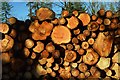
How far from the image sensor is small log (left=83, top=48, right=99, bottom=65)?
4074mm

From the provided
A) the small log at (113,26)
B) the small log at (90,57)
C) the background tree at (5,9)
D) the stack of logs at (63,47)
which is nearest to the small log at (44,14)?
the stack of logs at (63,47)

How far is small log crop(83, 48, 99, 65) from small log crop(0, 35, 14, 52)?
3.12 ft

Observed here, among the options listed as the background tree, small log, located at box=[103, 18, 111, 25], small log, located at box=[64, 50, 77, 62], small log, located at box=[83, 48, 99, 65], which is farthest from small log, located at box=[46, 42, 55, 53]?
the background tree

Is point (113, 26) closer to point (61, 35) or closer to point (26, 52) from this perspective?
point (61, 35)

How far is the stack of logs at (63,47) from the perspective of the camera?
3.99 metres

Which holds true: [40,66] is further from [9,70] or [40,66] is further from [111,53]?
[111,53]

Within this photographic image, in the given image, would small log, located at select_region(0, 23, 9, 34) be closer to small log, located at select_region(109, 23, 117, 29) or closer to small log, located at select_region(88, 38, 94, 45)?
small log, located at select_region(88, 38, 94, 45)

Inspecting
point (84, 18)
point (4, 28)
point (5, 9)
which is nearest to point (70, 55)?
point (84, 18)

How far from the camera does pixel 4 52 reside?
393 centimetres

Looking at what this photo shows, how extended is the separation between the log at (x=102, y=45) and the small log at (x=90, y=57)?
0.18 feet

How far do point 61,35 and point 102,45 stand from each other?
544 millimetres

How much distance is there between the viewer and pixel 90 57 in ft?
13.4

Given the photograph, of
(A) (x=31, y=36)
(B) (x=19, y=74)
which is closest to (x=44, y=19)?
(A) (x=31, y=36)

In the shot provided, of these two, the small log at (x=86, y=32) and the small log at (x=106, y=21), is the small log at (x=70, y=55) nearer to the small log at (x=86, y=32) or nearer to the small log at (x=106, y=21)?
the small log at (x=86, y=32)
